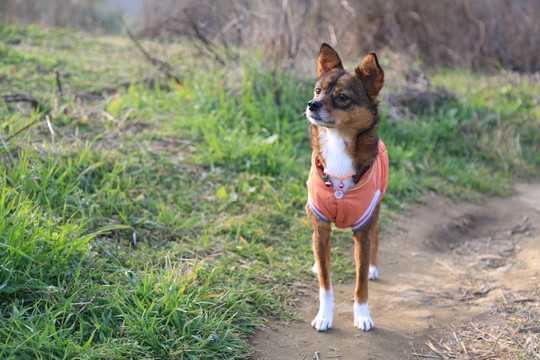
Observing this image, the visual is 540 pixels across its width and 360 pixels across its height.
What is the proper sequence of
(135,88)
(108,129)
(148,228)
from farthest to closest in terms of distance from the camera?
(135,88), (108,129), (148,228)

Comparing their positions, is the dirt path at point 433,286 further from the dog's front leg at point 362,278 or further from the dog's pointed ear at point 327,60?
the dog's pointed ear at point 327,60

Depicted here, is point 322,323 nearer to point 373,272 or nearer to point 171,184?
point 373,272

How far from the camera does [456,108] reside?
7012 mm

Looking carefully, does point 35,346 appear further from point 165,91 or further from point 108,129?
point 165,91

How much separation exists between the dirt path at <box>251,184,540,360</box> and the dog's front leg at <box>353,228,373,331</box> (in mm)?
70

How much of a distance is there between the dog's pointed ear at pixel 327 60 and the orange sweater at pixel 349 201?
2.33 feet

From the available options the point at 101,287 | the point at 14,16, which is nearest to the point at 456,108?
the point at 101,287

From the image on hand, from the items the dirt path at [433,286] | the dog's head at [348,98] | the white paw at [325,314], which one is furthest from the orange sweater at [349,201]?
the dirt path at [433,286]

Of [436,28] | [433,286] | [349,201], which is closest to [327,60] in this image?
[349,201]

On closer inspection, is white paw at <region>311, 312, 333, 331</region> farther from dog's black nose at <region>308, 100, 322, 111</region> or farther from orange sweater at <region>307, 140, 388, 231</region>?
dog's black nose at <region>308, 100, 322, 111</region>

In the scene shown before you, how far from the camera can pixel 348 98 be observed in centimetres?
315

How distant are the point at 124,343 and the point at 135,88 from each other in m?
4.26

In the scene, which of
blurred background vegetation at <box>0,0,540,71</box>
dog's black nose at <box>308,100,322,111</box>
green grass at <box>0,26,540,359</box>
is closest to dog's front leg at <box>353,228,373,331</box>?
green grass at <box>0,26,540,359</box>

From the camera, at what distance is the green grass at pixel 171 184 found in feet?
9.43
